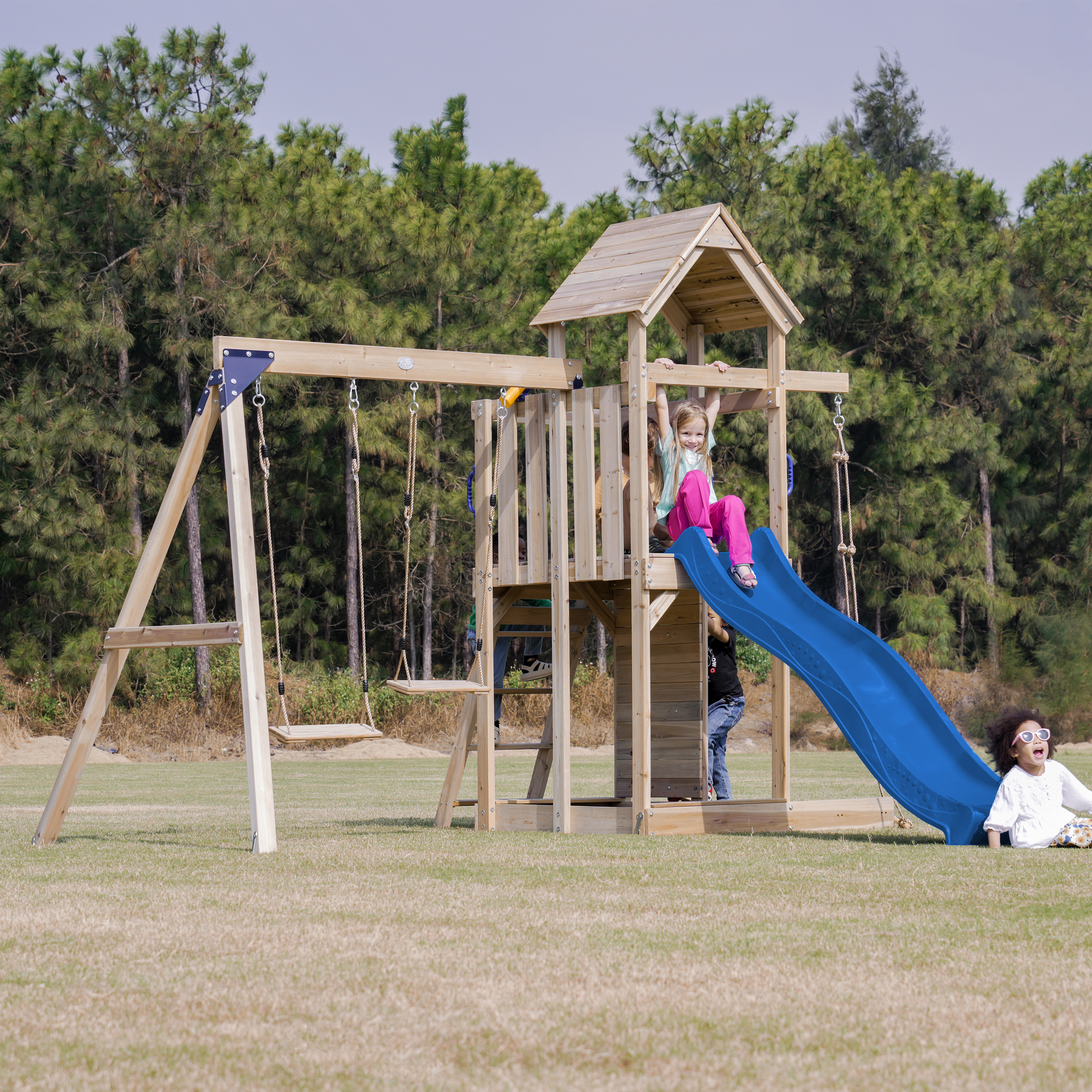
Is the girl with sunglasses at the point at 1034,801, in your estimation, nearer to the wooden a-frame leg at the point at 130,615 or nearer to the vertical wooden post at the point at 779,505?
the vertical wooden post at the point at 779,505

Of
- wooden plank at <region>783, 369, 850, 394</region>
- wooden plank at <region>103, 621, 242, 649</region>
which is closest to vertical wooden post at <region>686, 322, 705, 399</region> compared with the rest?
wooden plank at <region>783, 369, 850, 394</region>

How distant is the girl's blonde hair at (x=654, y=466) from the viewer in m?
10.2

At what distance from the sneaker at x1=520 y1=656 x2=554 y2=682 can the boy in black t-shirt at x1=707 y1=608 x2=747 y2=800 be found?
116 cm

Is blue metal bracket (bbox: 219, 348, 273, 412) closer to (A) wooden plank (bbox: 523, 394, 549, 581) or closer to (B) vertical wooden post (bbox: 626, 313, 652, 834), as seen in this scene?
(A) wooden plank (bbox: 523, 394, 549, 581)

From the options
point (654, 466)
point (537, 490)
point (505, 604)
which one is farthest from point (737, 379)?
point (505, 604)

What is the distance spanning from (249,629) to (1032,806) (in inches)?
168

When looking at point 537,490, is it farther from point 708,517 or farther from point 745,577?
point 745,577

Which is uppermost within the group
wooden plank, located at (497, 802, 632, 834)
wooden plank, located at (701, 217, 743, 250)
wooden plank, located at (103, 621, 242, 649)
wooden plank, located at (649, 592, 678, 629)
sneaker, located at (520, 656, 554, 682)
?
wooden plank, located at (701, 217, 743, 250)

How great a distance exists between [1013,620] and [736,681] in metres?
25.8

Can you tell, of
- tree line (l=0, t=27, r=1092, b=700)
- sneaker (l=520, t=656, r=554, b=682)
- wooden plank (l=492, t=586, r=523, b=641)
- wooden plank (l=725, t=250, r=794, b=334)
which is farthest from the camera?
tree line (l=0, t=27, r=1092, b=700)

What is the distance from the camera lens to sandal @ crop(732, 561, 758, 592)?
9.27 metres

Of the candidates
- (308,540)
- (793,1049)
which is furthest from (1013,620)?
(793,1049)

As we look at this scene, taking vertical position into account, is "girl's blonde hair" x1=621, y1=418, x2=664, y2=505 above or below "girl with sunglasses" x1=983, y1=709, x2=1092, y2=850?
above

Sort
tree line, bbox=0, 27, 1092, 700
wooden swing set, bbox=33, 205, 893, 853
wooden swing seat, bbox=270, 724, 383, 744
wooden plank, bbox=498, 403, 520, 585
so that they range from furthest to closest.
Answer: tree line, bbox=0, 27, 1092, 700, wooden plank, bbox=498, 403, 520, 585, wooden swing set, bbox=33, 205, 893, 853, wooden swing seat, bbox=270, 724, 383, 744
